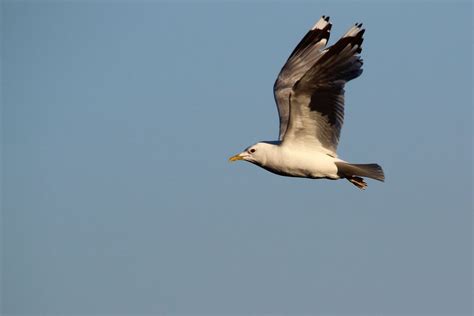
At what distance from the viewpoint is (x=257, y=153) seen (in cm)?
1255

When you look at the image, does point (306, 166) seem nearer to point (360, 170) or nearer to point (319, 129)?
point (319, 129)

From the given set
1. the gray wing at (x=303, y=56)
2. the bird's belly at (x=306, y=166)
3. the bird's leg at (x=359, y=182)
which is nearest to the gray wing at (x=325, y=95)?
the bird's belly at (x=306, y=166)

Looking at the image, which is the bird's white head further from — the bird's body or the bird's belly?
the bird's belly

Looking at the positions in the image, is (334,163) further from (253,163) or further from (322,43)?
(322,43)

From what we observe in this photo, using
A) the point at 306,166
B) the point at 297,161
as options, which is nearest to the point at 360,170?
the point at 306,166

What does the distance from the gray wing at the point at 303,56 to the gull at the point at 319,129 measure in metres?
1.30

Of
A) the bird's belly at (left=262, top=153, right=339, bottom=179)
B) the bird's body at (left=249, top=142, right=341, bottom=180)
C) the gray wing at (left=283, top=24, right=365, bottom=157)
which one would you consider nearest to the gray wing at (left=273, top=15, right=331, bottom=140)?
the gray wing at (left=283, top=24, right=365, bottom=157)

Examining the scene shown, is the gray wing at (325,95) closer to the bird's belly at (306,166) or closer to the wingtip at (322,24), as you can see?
the bird's belly at (306,166)

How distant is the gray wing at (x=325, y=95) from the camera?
11680 mm

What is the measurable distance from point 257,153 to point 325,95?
1.30 metres

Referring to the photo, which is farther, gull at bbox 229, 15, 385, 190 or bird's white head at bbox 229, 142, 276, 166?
bird's white head at bbox 229, 142, 276, 166

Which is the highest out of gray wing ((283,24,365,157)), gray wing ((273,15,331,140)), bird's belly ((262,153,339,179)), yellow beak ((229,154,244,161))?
gray wing ((273,15,331,140))

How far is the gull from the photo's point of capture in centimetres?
1178

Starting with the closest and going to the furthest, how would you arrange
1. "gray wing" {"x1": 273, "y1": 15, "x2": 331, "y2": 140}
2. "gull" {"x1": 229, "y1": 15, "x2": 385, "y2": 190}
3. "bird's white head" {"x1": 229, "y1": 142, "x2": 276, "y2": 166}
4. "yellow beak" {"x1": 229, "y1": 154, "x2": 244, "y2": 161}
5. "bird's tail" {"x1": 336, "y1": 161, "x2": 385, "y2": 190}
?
"gull" {"x1": 229, "y1": 15, "x2": 385, "y2": 190}
"bird's tail" {"x1": 336, "y1": 161, "x2": 385, "y2": 190}
"bird's white head" {"x1": 229, "y1": 142, "x2": 276, "y2": 166}
"yellow beak" {"x1": 229, "y1": 154, "x2": 244, "y2": 161}
"gray wing" {"x1": 273, "y1": 15, "x2": 331, "y2": 140}
